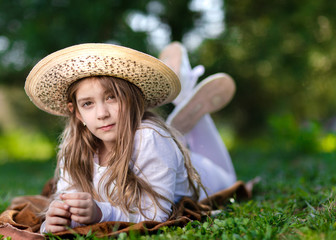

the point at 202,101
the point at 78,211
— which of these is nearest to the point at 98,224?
the point at 78,211

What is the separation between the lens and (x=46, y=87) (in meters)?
2.45

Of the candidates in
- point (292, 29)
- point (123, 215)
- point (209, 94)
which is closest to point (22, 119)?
point (292, 29)

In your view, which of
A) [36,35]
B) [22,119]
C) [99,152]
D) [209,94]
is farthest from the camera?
[22,119]

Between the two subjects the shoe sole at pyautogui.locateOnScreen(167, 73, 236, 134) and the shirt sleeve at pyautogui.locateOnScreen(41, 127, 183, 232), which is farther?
the shoe sole at pyautogui.locateOnScreen(167, 73, 236, 134)

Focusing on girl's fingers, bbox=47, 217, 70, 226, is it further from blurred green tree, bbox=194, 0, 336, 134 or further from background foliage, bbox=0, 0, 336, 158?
blurred green tree, bbox=194, 0, 336, 134

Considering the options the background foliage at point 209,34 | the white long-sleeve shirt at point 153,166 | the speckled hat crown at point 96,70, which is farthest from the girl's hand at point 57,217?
the background foliage at point 209,34

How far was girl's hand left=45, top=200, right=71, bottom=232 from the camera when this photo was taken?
2004 millimetres

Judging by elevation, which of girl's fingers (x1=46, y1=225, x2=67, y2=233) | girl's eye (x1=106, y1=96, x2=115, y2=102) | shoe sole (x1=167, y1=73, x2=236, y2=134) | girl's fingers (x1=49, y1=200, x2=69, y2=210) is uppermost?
girl's eye (x1=106, y1=96, x2=115, y2=102)

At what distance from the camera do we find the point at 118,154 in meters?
2.33

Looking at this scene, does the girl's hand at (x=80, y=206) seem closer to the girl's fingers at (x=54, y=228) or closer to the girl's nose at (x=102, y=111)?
the girl's fingers at (x=54, y=228)

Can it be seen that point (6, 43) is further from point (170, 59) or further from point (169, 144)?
point (169, 144)

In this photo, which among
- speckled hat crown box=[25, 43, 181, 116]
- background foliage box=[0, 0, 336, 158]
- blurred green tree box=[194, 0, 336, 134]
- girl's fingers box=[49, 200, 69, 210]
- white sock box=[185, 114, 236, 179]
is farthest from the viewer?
blurred green tree box=[194, 0, 336, 134]

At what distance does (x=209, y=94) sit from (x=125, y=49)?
56.4 inches

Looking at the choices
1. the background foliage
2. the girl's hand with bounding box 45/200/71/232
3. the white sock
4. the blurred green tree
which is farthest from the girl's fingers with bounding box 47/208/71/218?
the blurred green tree
